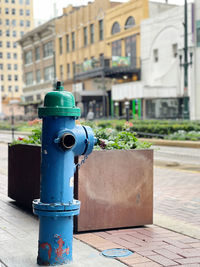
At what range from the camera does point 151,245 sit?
4801mm

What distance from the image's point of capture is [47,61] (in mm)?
66625

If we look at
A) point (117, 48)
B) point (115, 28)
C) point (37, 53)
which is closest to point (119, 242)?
point (117, 48)

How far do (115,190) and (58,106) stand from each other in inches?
67.6

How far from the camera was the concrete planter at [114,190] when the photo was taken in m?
5.27

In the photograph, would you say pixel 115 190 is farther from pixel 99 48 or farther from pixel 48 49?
pixel 48 49

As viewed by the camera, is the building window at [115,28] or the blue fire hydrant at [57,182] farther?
the building window at [115,28]

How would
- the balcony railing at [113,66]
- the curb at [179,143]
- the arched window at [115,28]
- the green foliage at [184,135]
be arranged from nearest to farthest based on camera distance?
the curb at [179,143], the green foliage at [184,135], the balcony railing at [113,66], the arched window at [115,28]

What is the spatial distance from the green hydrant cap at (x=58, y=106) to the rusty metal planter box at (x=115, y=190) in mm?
1293

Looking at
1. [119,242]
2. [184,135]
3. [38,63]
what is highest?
[38,63]

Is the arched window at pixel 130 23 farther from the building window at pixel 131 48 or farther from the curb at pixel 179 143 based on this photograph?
the curb at pixel 179 143

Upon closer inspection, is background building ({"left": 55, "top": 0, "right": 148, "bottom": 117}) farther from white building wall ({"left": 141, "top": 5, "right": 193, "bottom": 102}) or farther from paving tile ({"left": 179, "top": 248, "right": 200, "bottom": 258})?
paving tile ({"left": 179, "top": 248, "right": 200, "bottom": 258})

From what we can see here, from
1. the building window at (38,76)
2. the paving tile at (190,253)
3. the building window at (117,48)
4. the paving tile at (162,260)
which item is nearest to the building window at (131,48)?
the building window at (117,48)

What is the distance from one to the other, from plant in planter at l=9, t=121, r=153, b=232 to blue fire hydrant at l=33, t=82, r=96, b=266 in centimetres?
116

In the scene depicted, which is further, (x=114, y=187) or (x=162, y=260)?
(x=114, y=187)
